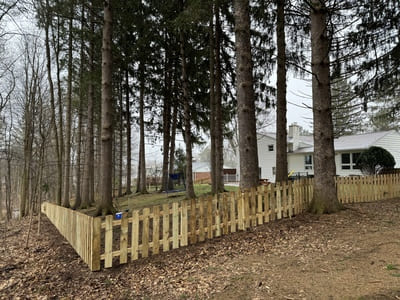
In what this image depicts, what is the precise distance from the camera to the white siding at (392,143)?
54.7 ft

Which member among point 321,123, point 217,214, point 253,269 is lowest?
point 253,269

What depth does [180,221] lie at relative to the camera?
12.7ft

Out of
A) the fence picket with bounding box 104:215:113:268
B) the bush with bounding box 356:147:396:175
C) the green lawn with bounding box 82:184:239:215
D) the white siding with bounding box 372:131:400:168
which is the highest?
the white siding with bounding box 372:131:400:168

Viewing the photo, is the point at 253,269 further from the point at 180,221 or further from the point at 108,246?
the point at 108,246

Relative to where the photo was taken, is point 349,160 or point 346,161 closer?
point 349,160

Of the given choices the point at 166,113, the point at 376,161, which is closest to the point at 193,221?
the point at 166,113

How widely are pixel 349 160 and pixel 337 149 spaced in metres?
1.20

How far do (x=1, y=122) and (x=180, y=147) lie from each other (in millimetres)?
11749

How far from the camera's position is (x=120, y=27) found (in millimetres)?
8922

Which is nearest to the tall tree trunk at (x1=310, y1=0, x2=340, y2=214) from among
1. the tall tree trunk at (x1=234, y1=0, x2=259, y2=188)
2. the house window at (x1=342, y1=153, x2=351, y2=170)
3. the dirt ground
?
the dirt ground

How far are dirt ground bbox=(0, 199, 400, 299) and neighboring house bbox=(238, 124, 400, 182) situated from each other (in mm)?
13792

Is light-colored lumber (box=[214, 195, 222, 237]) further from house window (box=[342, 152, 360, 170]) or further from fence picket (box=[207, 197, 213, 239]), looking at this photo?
house window (box=[342, 152, 360, 170])

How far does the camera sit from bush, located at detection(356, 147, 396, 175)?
11992 millimetres

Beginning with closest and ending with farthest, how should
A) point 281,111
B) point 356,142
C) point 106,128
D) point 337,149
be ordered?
point 106,128 → point 281,111 → point 337,149 → point 356,142
